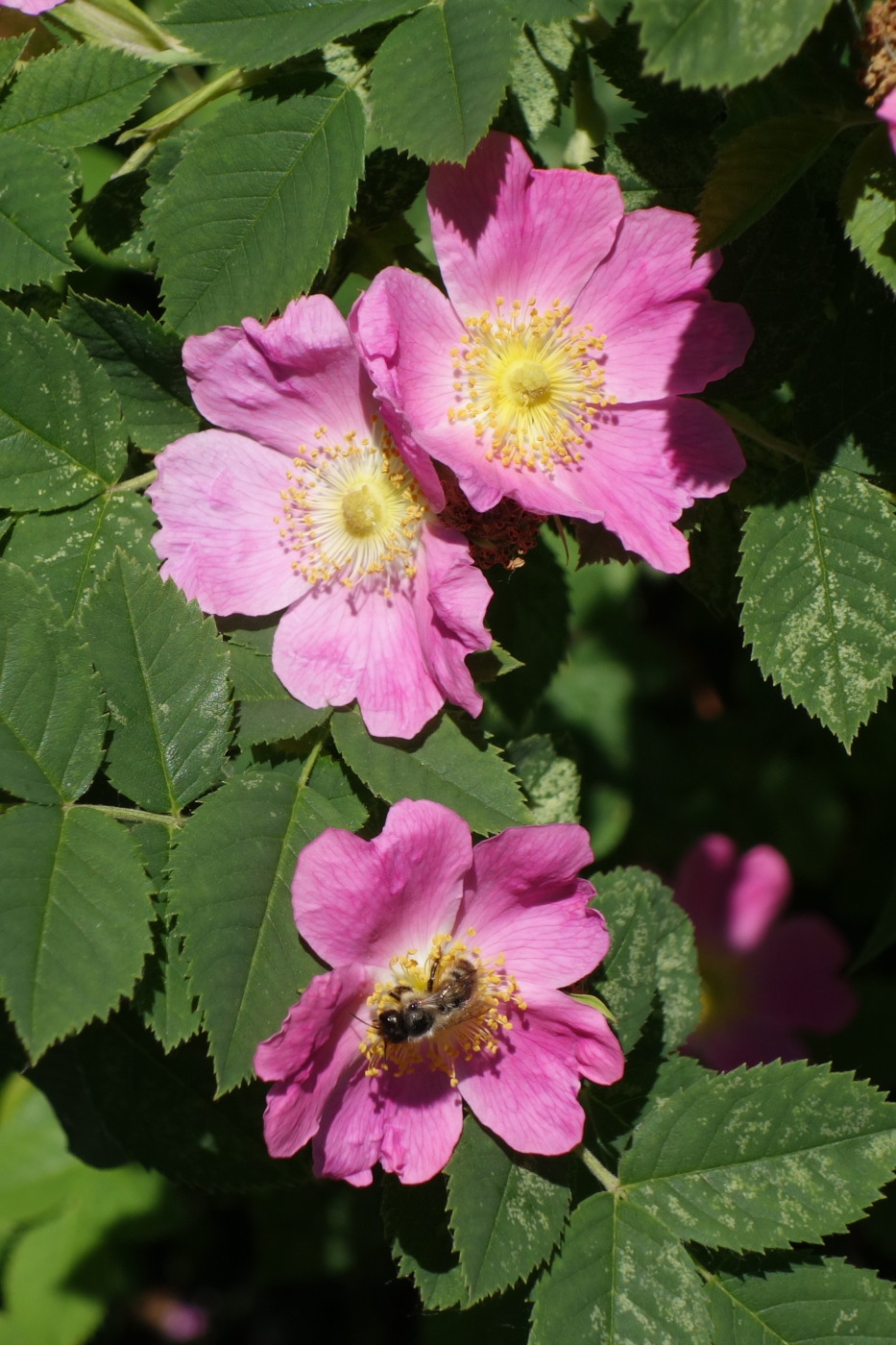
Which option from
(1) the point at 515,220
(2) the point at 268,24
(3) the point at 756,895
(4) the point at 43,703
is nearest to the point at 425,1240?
(4) the point at 43,703

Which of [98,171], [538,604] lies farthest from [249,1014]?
[98,171]

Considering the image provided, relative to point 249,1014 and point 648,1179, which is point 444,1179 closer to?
point 648,1179

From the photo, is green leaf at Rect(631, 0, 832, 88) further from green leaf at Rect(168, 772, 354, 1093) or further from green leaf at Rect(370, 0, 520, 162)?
green leaf at Rect(168, 772, 354, 1093)

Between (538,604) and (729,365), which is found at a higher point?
(729,365)

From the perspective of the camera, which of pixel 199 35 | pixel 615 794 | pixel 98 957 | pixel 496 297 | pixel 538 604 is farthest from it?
pixel 615 794

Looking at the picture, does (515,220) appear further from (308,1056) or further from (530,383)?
(308,1056)

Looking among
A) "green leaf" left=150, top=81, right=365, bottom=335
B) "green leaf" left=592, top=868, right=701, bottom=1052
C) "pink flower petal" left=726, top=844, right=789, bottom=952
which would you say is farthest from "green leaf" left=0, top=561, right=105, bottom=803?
"pink flower petal" left=726, top=844, right=789, bottom=952
